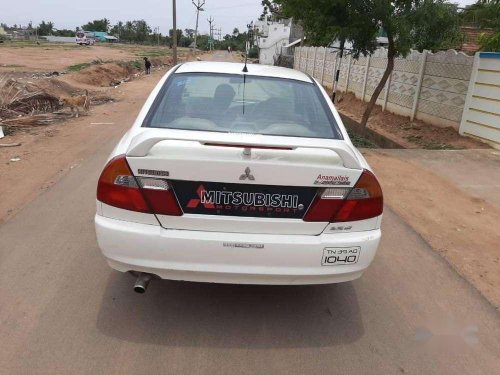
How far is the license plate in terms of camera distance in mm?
2905

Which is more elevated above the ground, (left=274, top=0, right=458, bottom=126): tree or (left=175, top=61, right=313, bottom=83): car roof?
(left=274, top=0, right=458, bottom=126): tree

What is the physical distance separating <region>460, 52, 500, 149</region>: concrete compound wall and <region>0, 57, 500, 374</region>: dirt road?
21.3 feet

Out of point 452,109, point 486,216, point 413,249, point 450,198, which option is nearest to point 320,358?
point 413,249

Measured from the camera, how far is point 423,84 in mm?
12969

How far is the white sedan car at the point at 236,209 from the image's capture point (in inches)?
109

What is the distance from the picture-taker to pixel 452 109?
37.7ft

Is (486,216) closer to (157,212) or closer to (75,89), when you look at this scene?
(157,212)

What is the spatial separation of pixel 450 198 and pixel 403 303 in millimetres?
3292

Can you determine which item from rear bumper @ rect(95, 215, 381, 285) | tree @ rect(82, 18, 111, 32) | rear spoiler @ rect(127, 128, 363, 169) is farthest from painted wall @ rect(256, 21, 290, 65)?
tree @ rect(82, 18, 111, 32)

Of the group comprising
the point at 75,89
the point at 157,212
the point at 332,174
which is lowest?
the point at 75,89

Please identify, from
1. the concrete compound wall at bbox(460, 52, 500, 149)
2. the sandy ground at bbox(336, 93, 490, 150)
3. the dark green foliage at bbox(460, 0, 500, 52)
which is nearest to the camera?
the concrete compound wall at bbox(460, 52, 500, 149)

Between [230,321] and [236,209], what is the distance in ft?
2.89

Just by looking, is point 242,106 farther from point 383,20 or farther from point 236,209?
point 383,20

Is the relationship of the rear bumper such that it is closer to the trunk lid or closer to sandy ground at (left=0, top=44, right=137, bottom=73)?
the trunk lid
